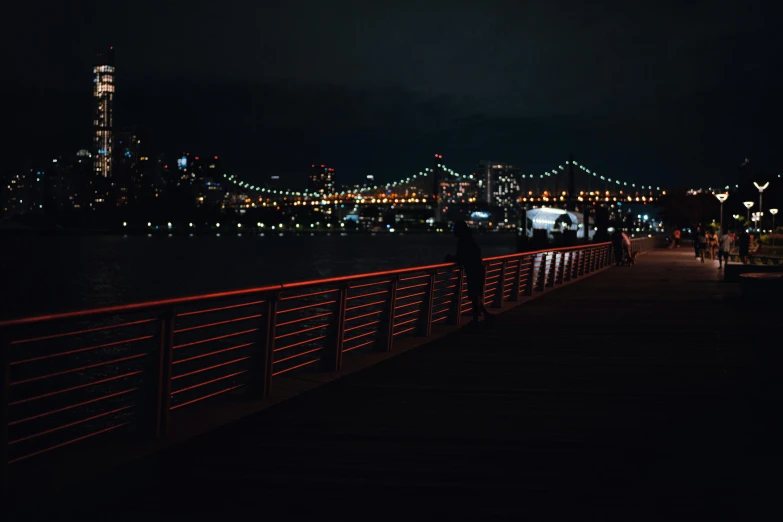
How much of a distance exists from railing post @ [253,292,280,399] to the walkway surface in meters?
0.27

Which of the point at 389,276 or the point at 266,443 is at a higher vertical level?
the point at 389,276

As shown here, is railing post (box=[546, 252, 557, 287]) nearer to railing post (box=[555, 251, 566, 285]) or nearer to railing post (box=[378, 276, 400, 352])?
railing post (box=[555, 251, 566, 285])

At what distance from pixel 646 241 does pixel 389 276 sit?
5856cm

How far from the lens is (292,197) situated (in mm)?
197375

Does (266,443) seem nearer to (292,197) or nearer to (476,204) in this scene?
(476,204)

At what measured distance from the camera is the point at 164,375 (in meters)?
6.92

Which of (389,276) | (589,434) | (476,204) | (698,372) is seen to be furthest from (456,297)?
(476,204)

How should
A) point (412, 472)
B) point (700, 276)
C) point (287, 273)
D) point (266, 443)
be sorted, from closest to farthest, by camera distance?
point (412, 472)
point (266, 443)
point (700, 276)
point (287, 273)

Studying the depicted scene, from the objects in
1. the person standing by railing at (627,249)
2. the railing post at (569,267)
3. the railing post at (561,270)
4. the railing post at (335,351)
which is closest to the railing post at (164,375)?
the railing post at (335,351)

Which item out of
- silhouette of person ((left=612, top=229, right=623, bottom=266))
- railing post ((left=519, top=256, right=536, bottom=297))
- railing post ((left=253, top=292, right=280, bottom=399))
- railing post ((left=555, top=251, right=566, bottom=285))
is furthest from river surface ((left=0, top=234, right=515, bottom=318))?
railing post ((left=253, top=292, right=280, bottom=399))

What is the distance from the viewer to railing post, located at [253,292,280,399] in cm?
852

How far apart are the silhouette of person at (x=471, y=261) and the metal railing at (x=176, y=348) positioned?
18 centimetres

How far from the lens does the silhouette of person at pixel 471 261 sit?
14500 millimetres

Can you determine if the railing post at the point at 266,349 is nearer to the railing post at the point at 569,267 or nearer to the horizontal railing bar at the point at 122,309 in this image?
the horizontal railing bar at the point at 122,309
